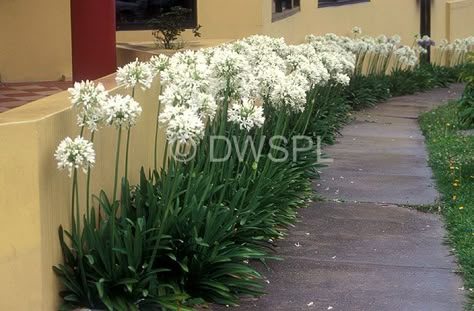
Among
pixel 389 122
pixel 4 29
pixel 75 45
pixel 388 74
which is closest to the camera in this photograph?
pixel 75 45

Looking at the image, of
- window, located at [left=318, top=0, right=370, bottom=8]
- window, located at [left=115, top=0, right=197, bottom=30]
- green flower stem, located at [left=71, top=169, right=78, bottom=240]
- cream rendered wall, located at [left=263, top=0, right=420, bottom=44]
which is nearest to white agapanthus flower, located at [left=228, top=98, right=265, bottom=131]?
green flower stem, located at [left=71, top=169, right=78, bottom=240]

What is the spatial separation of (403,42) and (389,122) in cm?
730

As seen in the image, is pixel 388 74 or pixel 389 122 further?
pixel 388 74

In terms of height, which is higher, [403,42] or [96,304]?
[403,42]

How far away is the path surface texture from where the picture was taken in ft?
19.9

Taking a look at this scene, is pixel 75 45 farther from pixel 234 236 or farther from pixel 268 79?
pixel 234 236

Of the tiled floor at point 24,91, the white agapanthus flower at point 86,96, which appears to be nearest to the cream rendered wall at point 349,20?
the tiled floor at point 24,91

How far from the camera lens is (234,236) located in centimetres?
660

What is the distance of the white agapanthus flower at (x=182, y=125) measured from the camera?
17.5 feet

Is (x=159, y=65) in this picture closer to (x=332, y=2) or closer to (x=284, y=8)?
(x=284, y=8)

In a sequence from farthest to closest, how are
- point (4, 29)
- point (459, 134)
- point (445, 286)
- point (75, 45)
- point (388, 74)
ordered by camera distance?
1. point (388, 74)
2. point (459, 134)
3. point (4, 29)
4. point (75, 45)
5. point (445, 286)

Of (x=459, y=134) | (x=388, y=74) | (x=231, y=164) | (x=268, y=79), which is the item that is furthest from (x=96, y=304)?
(x=388, y=74)

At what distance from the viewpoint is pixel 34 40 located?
11266mm

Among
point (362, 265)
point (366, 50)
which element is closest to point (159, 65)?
point (362, 265)
